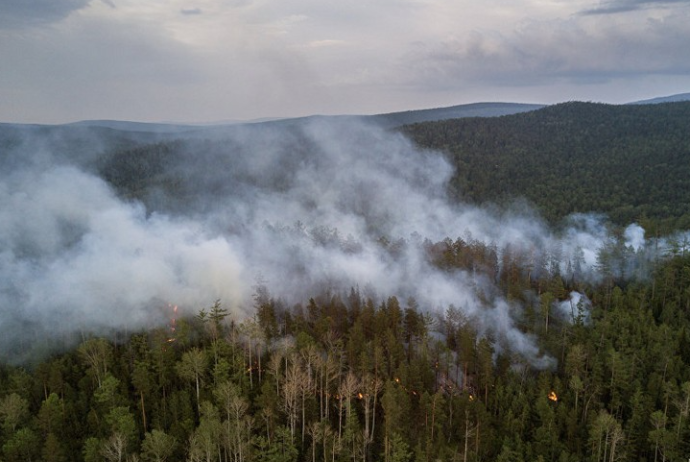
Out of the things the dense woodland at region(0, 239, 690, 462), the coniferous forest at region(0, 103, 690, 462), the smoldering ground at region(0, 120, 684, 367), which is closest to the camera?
the dense woodland at region(0, 239, 690, 462)

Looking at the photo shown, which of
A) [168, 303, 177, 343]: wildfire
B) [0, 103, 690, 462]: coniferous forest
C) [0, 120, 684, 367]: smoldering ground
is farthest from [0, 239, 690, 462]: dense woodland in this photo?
[0, 120, 684, 367]: smoldering ground

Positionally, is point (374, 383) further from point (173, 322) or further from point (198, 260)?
point (198, 260)

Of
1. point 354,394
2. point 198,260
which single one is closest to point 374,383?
point 354,394

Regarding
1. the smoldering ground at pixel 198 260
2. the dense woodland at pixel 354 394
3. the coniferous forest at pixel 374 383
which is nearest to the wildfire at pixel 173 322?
the dense woodland at pixel 354 394

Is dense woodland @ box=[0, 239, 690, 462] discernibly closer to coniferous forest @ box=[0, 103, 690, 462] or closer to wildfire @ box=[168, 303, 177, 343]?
coniferous forest @ box=[0, 103, 690, 462]

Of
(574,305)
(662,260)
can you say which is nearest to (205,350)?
(574,305)

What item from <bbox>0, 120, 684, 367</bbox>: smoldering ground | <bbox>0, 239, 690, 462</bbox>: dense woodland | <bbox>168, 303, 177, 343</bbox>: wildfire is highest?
<bbox>0, 120, 684, 367</bbox>: smoldering ground

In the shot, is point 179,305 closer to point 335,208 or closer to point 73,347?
point 73,347

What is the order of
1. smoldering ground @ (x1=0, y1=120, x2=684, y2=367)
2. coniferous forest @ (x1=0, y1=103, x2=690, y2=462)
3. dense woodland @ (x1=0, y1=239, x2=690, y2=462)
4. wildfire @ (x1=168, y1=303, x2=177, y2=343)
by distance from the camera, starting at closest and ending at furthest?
dense woodland @ (x1=0, y1=239, x2=690, y2=462) < coniferous forest @ (x1=0, y1=103, x2=690, y2=462) < wildfire @ (x1=168, y1=303, x2=177, y2=343) < smoldering ground @ (x1=0, y1=120, x2=684, y2=367)
